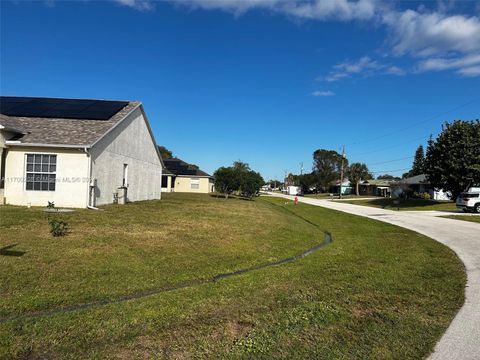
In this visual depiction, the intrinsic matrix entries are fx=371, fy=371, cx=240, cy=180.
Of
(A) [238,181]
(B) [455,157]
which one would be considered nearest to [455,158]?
(B) [455,157]

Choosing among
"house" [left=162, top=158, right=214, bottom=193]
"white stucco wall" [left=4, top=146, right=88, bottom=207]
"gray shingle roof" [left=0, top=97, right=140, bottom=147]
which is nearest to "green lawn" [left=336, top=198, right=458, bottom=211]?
"house" [left=162, top=158, right=214, bottom=193]

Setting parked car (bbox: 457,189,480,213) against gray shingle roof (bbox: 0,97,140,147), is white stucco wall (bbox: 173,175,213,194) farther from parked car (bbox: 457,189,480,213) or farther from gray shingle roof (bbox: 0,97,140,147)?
parked car (bbox: 457,189,480,213)

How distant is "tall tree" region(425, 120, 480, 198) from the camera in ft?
117

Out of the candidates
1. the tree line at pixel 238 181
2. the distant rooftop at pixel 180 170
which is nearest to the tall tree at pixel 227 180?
the tree line at pixel 238 181

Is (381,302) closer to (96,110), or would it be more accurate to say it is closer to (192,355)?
(192,355)

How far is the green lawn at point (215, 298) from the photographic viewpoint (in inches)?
156

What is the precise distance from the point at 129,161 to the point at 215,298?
56.1ft

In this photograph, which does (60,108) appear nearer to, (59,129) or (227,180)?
(59,129)

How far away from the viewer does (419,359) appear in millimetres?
3750

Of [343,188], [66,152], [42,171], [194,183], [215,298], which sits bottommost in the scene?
[215,298]

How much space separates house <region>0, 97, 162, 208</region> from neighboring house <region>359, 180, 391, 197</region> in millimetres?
66674

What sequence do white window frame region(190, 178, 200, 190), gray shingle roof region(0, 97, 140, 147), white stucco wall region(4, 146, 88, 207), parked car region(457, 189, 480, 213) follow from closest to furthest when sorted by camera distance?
white stucco wall region(4, 146, 88, 207)
gray shingle roof region(0, 97, 140, 147)
parked car region(457, 189, 480, 213)
white window frame region(190, 178, 200, 190)

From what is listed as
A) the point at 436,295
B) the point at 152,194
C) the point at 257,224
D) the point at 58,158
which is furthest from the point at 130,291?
the point at 152,194

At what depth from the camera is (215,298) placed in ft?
18.2
